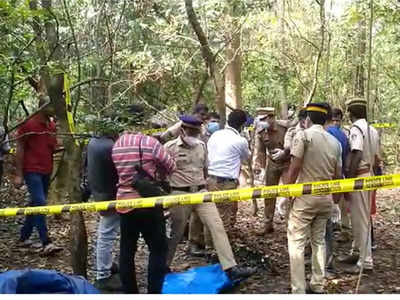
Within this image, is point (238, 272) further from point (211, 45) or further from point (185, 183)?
point (211, 45)

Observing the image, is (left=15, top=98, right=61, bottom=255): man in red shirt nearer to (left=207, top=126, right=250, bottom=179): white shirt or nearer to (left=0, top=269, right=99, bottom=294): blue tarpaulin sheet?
(left=207, top=126, right=250, bottom=179): white shirt

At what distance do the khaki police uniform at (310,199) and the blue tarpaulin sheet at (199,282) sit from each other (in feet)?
2.42

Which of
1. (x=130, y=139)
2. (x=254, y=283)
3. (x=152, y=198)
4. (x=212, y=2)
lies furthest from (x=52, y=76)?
(x=212, y=2)

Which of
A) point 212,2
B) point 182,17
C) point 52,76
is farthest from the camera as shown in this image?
A: point 182,17

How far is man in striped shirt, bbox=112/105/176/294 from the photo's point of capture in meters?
4.43

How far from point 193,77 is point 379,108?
213 inches

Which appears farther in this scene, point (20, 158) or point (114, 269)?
point (20, 158)

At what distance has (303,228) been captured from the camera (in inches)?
185

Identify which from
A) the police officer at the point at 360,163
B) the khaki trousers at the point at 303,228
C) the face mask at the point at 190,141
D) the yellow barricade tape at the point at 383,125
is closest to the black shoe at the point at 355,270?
the police officer at the point at 360,163

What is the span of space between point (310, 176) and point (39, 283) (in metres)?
2.56

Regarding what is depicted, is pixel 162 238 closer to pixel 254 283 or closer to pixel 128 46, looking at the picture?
pixel 254 283

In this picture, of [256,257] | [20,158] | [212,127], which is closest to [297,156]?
[256,257]

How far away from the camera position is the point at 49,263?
606 centimetres

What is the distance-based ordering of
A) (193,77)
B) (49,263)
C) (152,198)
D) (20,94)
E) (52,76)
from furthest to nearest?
(193,77) → (20,94) → (49,263) → (52,76) → (152,198)
